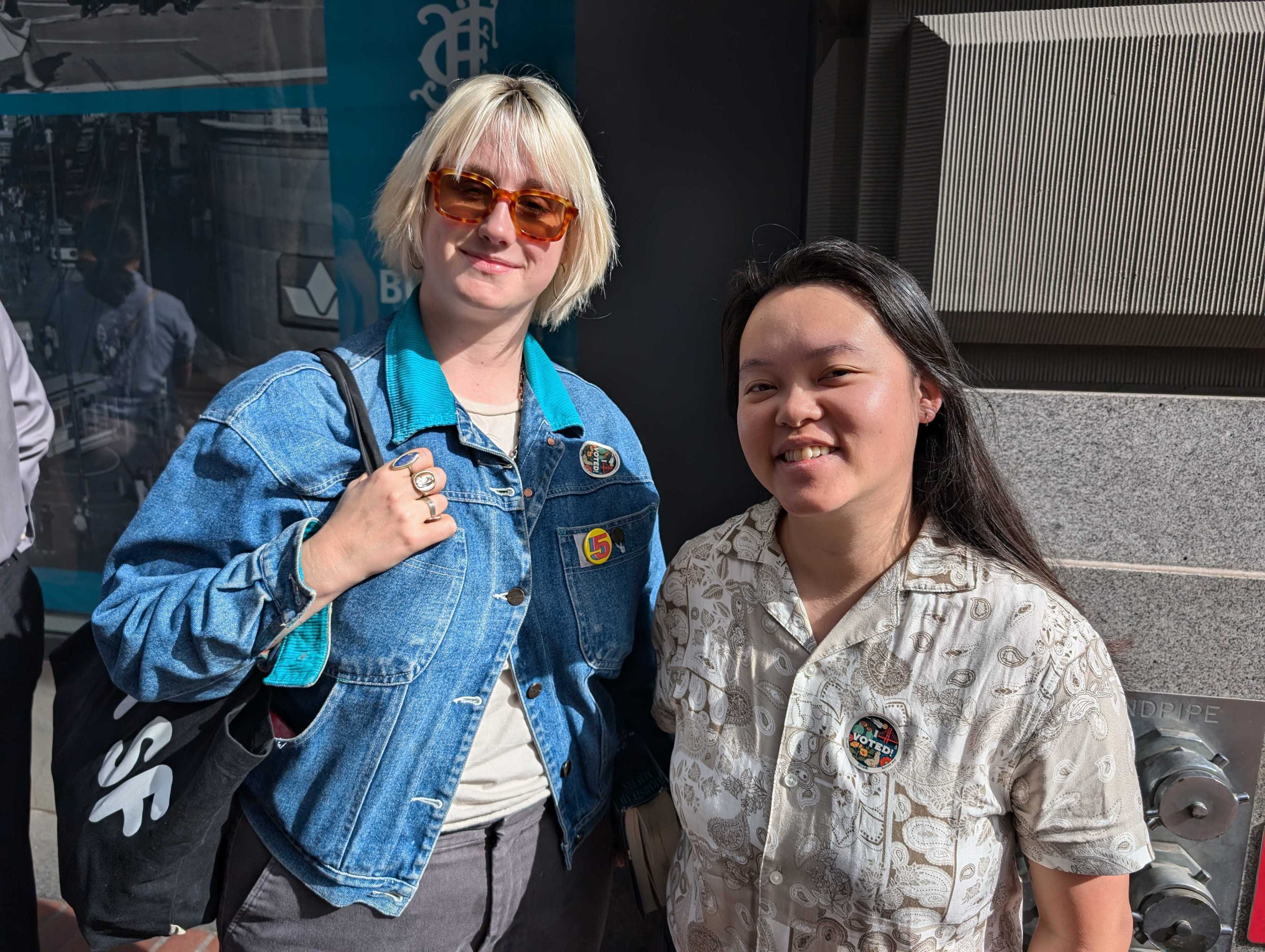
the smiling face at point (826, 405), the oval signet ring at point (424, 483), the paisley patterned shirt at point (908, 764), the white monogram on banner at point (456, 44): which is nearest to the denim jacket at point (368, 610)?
the oval signet ring at point (424, 483)

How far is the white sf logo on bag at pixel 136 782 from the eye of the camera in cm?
161

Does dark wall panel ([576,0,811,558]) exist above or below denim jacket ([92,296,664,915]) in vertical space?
above

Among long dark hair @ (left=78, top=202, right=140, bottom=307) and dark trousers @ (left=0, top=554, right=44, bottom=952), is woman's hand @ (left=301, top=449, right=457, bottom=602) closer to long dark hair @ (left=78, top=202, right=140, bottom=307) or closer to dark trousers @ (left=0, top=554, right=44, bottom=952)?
dark trousers @ (left=0, top=554, right=44, bottom=952)

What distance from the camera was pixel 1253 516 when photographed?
193 centimetres

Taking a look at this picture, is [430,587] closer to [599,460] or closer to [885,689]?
[599,460]

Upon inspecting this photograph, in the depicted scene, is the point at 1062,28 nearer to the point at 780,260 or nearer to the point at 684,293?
the point at 780,260

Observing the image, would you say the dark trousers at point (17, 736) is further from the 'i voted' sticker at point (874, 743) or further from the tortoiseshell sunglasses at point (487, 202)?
the 'i voted' sticker at point (874, 743)

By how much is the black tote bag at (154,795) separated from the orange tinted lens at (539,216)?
42 centimetres

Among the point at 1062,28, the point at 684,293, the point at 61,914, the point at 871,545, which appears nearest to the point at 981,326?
the point at 1062,28

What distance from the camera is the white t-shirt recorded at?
65.8 inches

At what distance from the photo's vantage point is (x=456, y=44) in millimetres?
2898

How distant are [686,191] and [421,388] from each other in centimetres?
130

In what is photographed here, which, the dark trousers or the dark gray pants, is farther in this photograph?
the dark trousers

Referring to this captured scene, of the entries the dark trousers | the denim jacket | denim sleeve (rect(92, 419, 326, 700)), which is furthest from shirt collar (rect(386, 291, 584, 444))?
the dark trousers
